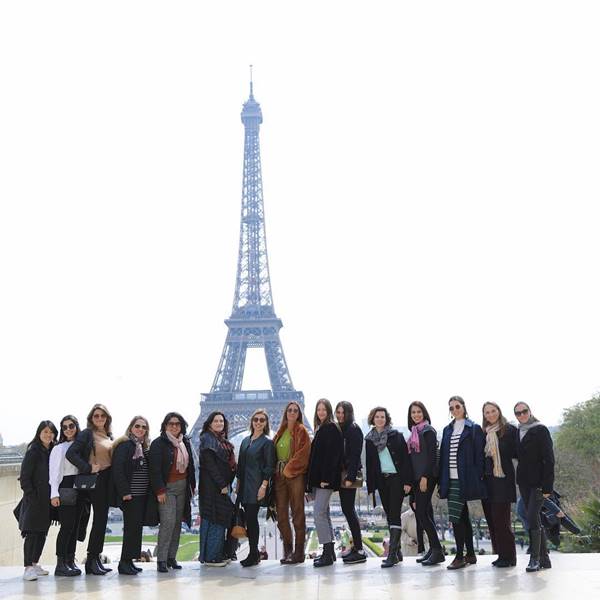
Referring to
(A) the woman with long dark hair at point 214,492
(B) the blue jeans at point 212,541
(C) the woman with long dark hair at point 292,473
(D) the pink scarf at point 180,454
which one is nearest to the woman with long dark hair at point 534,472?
(C) the woman with long dark hair at point 292,473

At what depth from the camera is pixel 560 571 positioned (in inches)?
364

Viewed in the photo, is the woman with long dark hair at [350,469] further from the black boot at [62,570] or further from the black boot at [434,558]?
the black boot at [62,570]

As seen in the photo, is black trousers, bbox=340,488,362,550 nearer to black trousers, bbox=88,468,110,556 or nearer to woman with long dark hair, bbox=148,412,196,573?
woman with long dark hair, bbox=148,412,196,573

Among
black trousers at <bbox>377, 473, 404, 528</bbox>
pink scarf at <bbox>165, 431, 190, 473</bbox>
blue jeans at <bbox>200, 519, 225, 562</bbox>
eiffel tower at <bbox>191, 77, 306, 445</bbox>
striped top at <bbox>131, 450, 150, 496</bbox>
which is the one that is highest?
eiffel tower at <bbox>191, 77, 306, 445</bbox>

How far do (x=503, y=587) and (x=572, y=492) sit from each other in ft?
119

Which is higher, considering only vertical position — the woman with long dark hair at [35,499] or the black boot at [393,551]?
the woman with long dark hair at [35,499]

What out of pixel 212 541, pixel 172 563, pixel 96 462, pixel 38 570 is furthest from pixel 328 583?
pixel 38 570

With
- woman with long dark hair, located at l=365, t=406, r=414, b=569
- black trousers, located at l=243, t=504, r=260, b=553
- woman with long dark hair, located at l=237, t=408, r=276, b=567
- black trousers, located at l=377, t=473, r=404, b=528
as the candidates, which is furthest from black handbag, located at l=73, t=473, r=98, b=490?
black trousers, located at l=377, t=473, r=404, b=528

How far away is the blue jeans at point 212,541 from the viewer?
10.1 m

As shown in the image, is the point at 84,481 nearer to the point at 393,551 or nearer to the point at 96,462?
the point at 96,462

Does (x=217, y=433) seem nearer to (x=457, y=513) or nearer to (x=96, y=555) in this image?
(x=96, y=555)

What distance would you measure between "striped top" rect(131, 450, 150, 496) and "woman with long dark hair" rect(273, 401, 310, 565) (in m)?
1.57

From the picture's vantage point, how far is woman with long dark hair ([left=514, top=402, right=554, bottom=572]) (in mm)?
9305

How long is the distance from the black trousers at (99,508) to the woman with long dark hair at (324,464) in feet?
7.96
